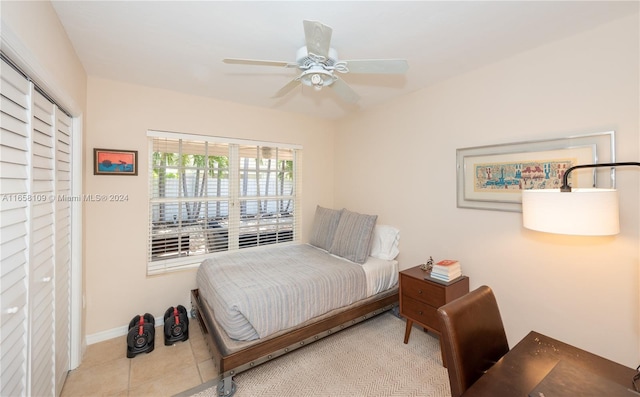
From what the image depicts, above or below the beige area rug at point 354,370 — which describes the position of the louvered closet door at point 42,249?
above

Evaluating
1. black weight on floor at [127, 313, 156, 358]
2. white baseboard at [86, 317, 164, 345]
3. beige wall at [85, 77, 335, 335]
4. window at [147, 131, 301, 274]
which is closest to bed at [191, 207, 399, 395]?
window at [147, 131, 301, 274]

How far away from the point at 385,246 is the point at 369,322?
2.74ft

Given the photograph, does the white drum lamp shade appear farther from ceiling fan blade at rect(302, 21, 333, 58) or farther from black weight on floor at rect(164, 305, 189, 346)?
black weight on floor at rect(164, 305, 189, 346)

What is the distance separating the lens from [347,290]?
2.52m

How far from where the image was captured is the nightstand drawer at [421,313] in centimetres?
225

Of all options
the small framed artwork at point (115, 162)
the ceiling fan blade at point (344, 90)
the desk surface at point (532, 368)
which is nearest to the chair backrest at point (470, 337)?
the desk surface at point (532, 368)

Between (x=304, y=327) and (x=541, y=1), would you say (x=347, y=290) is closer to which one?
(x=304, y=327)

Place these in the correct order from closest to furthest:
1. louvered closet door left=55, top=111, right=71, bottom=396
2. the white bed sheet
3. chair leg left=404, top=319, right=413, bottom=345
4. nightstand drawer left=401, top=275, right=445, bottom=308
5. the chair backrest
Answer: the chair backrest
louvered closet door left=55, top=111, right=71, bottom=396
nightstand drawer left=401, top=275, right=445, bottom=308
chair leg left=404, top=319, right=413, bottom=345
the white bed sheet

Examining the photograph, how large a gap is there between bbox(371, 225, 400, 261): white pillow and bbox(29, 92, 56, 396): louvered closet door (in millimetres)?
2703

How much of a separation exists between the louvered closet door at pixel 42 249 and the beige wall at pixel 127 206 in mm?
986

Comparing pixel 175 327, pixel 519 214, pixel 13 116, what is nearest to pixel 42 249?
pixel 13 116

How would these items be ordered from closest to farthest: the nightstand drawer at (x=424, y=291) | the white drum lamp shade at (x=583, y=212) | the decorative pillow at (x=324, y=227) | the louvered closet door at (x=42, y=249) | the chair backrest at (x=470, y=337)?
the chair backrest at (x=470, y=337), the white drum lamp shade at (x=583, y=212), the louvered closet door at (x=42, y=249), the nightstand drawer at (x=424, y=291), the decorative pillow at (x=324, y=227)

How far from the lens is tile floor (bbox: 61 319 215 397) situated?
1.95 metres

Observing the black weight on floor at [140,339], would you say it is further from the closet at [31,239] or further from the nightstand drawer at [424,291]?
the nightstand drawer at [424,291]
